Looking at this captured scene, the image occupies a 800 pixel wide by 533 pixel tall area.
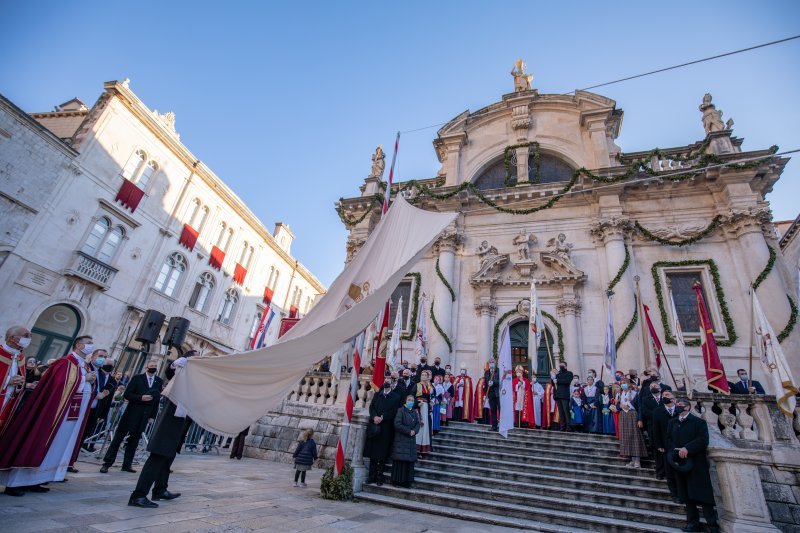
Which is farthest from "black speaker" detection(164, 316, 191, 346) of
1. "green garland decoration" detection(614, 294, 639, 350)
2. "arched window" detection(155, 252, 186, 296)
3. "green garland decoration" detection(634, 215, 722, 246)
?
"green garland decoration" detection(634, 215, 722, 246)

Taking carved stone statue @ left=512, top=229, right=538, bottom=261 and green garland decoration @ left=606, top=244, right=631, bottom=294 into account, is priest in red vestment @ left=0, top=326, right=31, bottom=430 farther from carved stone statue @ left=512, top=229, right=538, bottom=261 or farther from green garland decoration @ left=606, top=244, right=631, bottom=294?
green garland decoration @ left=606, top=244, right=631, bottom=294

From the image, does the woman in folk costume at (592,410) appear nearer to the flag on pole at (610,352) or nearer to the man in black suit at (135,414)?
the flag on pole at (610,352)

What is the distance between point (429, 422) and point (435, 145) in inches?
652

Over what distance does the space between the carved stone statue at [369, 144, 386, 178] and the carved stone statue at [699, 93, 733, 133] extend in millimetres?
15567

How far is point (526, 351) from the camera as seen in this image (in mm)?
15578

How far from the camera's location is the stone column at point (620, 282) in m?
13.4

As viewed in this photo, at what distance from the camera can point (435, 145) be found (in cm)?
2156

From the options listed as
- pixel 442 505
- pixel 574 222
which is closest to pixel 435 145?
pixel 574 222

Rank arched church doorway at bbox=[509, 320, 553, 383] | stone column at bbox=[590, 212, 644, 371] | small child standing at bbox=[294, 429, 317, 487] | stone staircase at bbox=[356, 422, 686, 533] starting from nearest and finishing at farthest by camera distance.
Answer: stone staircase at bbox=[356, 422, 686, 533]
small child standing at bbox=[294, 429, 317, 487]
stone column at bbox=[590, 212, 644, 371]
arched church doorway at bbox=[509, 320, 553, 383]

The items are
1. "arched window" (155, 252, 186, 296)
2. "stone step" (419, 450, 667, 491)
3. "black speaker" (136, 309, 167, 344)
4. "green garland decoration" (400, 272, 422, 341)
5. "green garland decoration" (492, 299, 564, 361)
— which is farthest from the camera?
"arched window" (155, 252, 186, 296)

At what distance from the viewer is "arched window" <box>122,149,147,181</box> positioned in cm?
2012

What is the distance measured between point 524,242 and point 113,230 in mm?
20545

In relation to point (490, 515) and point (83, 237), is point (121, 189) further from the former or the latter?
point (490, 515)

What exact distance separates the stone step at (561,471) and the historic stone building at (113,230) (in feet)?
58.0
